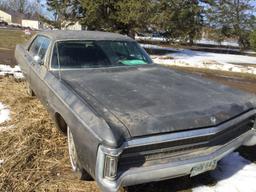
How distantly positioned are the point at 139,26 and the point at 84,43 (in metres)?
13.2

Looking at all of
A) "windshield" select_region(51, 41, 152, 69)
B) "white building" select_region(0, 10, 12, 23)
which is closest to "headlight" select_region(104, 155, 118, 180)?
"windshield" select_region(51, 41, 152, 69)

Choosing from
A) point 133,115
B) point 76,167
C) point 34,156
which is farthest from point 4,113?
point 133,115

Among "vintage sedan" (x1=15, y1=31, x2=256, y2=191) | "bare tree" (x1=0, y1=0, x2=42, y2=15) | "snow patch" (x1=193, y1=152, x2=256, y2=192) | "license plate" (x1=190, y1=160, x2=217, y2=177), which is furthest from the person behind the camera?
"bare tree" (x1=0, y1=0, x2=42, y2=15)

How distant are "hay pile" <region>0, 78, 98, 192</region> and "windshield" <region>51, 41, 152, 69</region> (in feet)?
3.32

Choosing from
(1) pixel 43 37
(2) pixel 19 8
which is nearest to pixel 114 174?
(1) pixel 43 37

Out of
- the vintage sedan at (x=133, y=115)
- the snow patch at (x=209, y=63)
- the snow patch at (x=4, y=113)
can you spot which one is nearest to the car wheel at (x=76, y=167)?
the vintage sedan at (x=133, y=115)

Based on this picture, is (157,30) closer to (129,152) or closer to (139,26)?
(139,26)

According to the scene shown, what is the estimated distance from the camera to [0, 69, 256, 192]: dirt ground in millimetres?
3432

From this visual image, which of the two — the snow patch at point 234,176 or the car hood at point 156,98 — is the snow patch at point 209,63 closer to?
the snow patch at point 234,176

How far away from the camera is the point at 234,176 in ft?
12.8

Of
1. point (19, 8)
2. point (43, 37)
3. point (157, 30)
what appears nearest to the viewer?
point (43, 37)

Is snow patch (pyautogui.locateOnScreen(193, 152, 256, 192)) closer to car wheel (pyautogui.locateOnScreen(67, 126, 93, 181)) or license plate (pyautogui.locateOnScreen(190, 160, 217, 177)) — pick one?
license plate (pyautogui.locateOnScreen(190, 160, 217, 177))

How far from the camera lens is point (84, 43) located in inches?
191

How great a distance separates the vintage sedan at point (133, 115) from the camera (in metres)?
2.71
